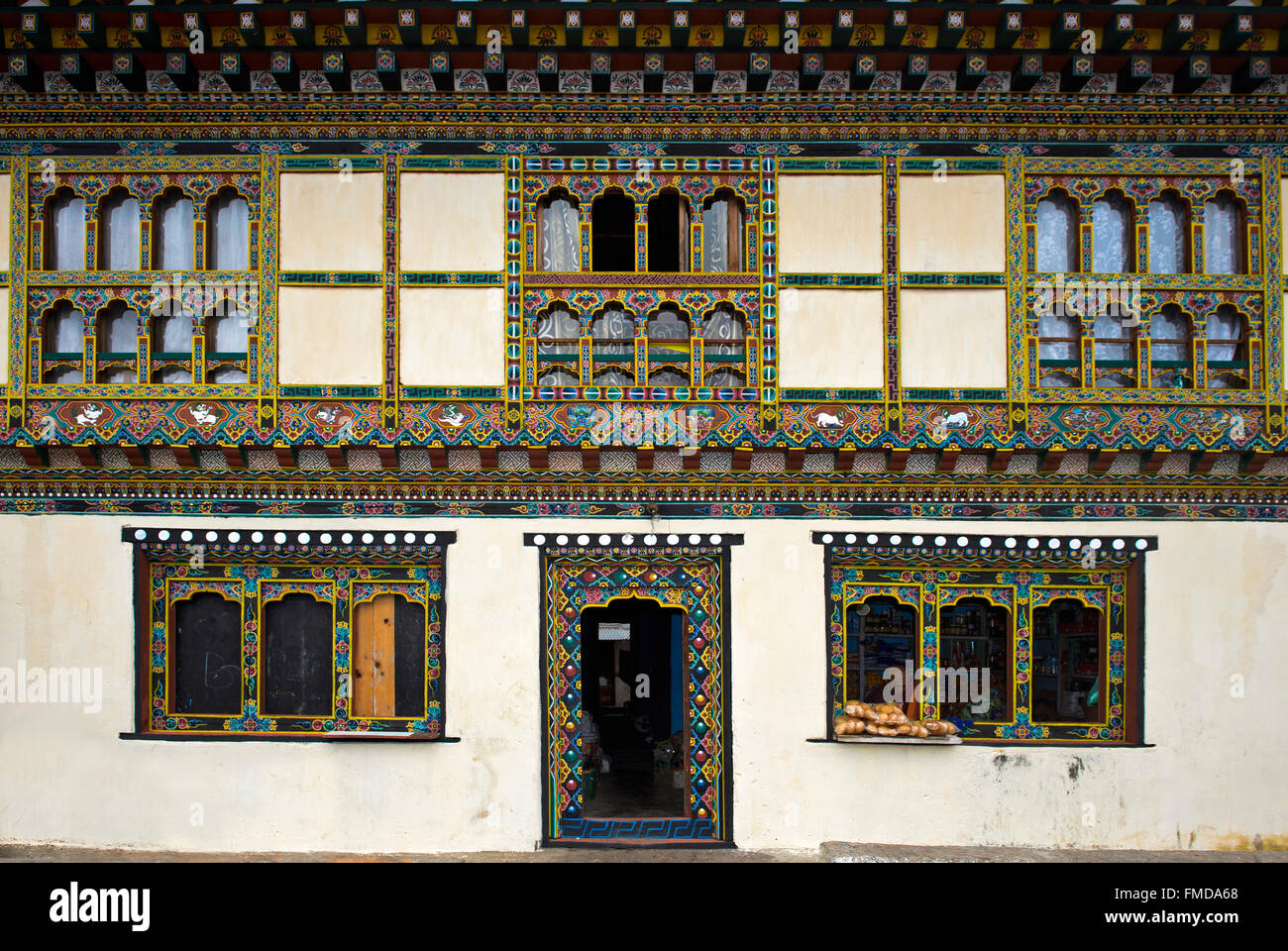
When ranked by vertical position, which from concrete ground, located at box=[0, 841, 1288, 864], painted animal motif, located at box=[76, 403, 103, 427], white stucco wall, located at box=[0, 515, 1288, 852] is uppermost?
painted animal motif, located at box=[76, 403, 103, 427]

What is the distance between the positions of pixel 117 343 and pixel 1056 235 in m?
9.18

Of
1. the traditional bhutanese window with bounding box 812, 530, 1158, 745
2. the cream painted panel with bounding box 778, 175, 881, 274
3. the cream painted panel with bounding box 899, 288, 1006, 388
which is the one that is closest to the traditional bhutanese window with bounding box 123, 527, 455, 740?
the traditional bhutanese window with bounding box 812, 530, 1158, 745

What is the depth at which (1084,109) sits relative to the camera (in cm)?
812

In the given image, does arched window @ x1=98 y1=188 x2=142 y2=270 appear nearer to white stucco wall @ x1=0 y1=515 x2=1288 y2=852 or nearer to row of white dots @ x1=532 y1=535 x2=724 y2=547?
white stucco wall @ x1=0 y1=515 x2=1288 y2=852

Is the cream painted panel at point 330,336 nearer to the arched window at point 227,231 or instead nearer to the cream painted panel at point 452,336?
the cream painted panel at point 452,336

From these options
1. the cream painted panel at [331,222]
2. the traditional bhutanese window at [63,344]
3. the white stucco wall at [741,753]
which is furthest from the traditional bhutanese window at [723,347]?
the traditional bhutanese window at [63,344]

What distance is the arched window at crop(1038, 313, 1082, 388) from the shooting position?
26.7ft

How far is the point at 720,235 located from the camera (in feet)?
27.5

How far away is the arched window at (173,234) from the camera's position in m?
8.30

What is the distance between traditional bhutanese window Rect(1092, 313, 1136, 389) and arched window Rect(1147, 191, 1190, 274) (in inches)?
27.3

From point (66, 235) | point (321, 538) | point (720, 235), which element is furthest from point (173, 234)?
point (720, 235)

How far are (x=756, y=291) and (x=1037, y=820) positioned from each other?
5630 millimetres

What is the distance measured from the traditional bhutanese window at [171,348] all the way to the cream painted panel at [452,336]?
212 centimetres

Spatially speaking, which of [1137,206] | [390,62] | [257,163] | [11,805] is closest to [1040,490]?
[1137,206]
